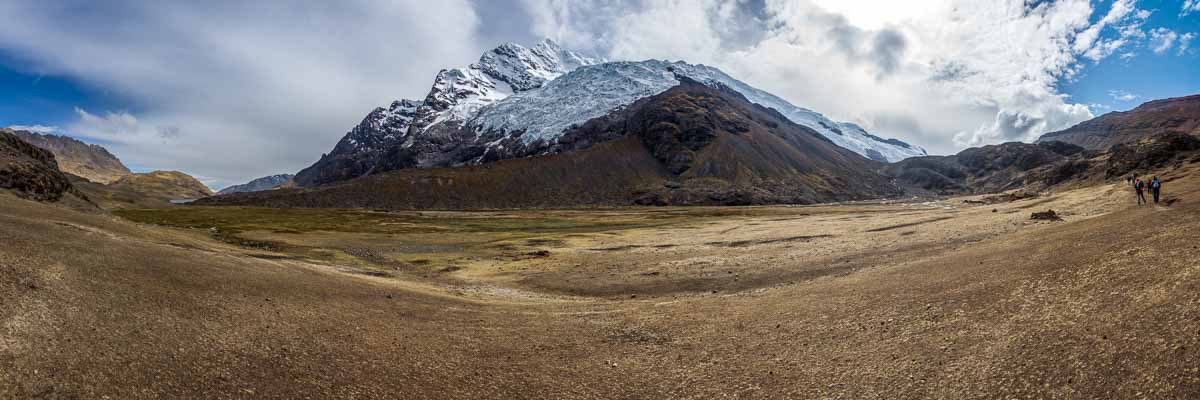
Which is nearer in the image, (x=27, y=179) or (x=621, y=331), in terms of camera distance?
(x=621, y=331)

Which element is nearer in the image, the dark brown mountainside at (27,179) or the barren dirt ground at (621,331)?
the barren dirt ground at (621,331)

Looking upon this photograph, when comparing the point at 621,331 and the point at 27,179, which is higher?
the point at 27,179

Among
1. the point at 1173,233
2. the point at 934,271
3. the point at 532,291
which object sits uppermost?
the point at 1173,233

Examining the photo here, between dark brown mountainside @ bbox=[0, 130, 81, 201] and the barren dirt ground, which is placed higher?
dark brown mountainside @ bbox=[0, 130, 81, 201]

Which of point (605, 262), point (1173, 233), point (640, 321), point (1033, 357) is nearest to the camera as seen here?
point (1033, 357)

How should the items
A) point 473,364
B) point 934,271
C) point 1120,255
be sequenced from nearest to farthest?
point 473,364 < point 1120,255 < point 934,271

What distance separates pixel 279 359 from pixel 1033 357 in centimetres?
2160

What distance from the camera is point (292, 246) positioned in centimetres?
6825

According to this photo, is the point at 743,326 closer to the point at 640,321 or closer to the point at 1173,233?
the point at 640,321

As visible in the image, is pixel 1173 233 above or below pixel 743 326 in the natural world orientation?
above

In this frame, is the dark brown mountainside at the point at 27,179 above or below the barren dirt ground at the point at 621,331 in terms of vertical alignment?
above

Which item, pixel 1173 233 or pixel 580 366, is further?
pixel 1173 233

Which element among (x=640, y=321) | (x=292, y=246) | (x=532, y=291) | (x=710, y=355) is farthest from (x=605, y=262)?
(x=292, y=246)

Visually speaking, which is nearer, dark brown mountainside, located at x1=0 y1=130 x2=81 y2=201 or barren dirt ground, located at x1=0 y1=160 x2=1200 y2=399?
barren dirt ground, located at x1=0 y1=160 x2=1200 y2=399
